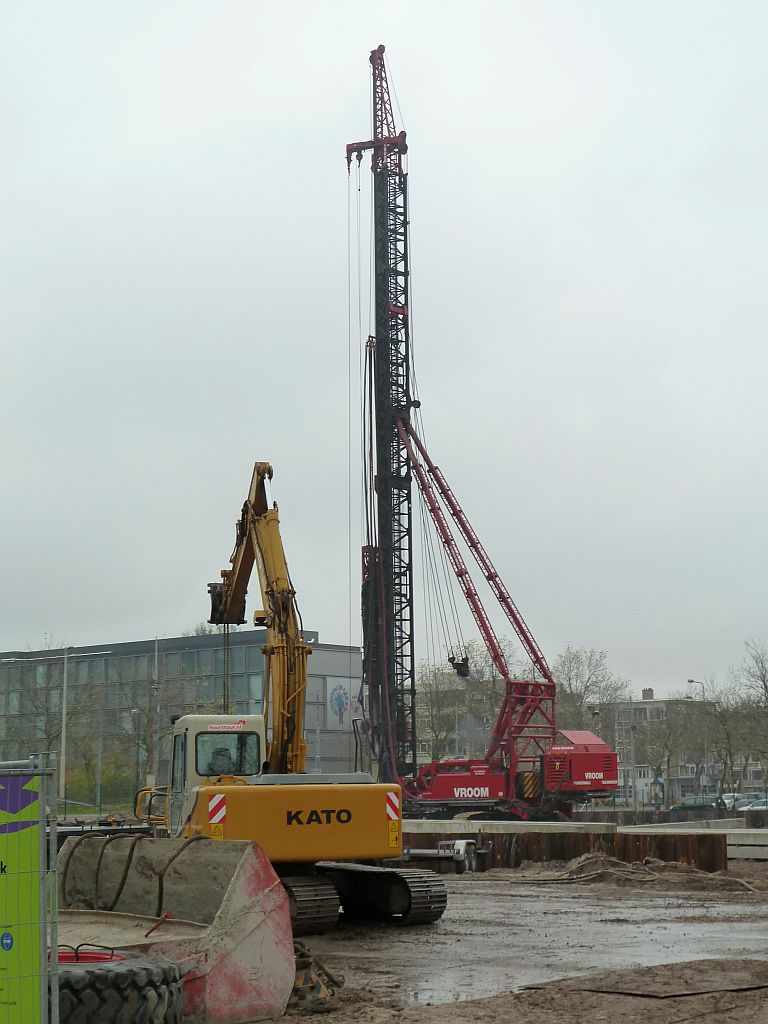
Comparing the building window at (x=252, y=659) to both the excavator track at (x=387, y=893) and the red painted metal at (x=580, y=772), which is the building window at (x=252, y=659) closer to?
the red painted metal at (x=580, y=772)

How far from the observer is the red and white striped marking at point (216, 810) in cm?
1617

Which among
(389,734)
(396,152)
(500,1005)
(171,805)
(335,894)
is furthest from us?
(396,152)

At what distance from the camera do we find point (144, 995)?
9.06 meters

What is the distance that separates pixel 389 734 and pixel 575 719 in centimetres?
5143

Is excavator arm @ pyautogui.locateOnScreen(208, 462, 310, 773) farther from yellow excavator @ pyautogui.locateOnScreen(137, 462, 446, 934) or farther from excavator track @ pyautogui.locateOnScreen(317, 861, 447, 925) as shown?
excavator track @ pyautogui.locateOnScreen(317, 861, 447, 925)

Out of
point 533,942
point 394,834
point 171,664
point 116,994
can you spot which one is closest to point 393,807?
point 394,834

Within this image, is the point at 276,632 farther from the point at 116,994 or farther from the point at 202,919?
the point at 116,994

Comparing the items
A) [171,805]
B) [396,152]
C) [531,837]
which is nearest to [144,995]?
[171,805]

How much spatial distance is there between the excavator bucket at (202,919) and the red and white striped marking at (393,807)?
4908mm

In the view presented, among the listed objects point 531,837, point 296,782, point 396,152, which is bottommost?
point 531,837

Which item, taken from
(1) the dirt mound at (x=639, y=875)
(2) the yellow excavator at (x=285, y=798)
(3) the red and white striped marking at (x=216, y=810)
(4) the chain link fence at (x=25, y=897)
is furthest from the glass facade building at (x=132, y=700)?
(4) the chain link fence at (x=25, y=897)

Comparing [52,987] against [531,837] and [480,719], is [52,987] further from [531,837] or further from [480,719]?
[480,719]

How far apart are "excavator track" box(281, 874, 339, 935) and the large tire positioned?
23.3 feet

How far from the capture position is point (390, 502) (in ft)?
162
